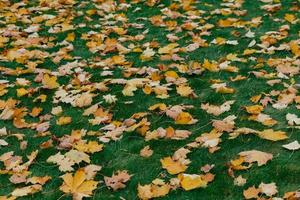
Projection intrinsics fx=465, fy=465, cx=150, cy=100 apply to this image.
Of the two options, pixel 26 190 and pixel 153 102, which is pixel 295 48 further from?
pixel 26 190

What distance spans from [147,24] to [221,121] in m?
2.83

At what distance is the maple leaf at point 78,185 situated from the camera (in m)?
3.08

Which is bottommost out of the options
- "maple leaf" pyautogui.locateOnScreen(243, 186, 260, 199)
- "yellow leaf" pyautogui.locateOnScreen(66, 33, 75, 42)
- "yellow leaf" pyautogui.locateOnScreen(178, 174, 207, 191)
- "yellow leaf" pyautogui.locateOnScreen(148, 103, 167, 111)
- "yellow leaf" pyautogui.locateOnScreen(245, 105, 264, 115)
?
"yellow leaf" pyautogui.locateOnScreen(66, 33, 75, 42)

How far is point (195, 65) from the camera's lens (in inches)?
189

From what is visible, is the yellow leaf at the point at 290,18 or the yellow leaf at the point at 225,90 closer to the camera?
the yellow leaf at the point at 225,90

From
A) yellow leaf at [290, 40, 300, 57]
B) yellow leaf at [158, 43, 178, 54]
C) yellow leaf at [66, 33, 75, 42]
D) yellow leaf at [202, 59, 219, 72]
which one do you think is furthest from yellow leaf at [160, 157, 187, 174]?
yellow leaf at [66, 33, 75, 42]

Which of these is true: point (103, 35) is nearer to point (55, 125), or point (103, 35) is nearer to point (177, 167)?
point (55, 125)

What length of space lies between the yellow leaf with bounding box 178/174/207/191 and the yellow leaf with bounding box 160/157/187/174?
0.30 ft

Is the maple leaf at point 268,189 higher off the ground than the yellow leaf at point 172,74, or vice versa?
the maple leaf at point 268,189

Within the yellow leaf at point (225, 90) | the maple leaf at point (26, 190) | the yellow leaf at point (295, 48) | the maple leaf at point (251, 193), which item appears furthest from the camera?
the yellow leaf at point (295, 48)

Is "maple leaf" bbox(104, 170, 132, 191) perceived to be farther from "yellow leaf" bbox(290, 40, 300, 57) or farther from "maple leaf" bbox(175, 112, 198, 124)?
"yellow leaf" bbox(290, 40, 300, 57)

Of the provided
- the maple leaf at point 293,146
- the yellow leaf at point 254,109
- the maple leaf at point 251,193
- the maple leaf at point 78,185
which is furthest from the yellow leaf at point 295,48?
the maple leaf at point 78,185

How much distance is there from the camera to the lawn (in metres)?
3.18

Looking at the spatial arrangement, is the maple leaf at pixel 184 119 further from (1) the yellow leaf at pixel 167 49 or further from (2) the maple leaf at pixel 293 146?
(1) the yellow leaf at pixel 167 49
